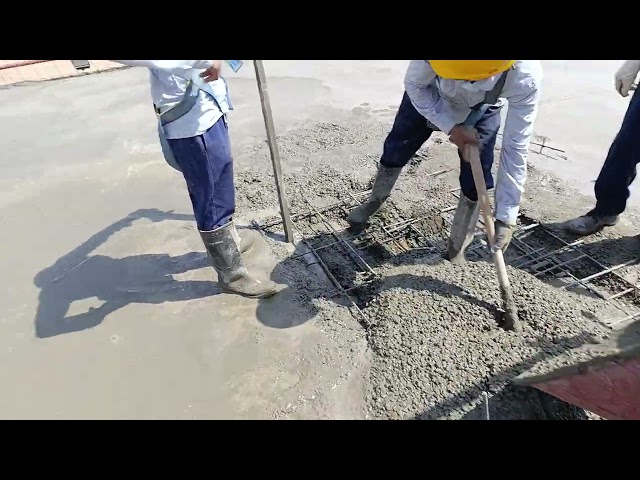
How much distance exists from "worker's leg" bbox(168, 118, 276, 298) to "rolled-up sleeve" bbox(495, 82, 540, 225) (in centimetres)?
165

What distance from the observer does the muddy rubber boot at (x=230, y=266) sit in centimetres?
311

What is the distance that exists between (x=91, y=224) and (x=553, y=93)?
5105mm

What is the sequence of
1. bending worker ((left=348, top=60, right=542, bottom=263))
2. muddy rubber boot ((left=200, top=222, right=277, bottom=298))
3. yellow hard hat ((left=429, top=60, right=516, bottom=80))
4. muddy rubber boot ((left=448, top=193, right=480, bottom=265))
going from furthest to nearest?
muddy rubber boot ((left=448, top=193, right=480, bottom=265)) < muddy rubber boot ((left=200, top=222, right=277, bottom=298)) < bending worker ((left=348, top=60, right=542, bottom=263)) < yellow hard hat ((left=429, top=60, right=516, bottom=80))

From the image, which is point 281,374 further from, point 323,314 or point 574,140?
point 574,140

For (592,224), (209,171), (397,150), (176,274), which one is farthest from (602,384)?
(176,274)

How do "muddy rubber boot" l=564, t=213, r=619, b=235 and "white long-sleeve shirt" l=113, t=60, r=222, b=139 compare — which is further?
"muddy rubber boot" l=564, t=213, r=619, b=235

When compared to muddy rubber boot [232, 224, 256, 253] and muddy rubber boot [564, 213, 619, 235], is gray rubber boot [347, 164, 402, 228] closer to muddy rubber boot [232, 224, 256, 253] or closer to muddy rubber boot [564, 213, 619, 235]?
muddy rubber boot [232, 224, 256, 253]

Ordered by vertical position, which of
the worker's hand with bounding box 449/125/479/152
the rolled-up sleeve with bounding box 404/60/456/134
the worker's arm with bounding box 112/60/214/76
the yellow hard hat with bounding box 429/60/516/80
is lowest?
the worker's hand with bounding box 449/125/479/152

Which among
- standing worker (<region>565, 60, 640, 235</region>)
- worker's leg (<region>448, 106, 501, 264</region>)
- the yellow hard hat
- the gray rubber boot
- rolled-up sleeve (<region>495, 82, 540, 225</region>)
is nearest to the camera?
the yellow hard hat

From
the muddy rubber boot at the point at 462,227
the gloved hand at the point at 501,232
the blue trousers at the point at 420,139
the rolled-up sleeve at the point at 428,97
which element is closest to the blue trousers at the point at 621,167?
the blue trousers at the point at 420,139

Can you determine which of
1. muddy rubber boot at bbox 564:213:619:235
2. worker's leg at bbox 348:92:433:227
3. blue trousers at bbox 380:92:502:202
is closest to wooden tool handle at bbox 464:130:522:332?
blue trousers at bbox 380:92:502:202

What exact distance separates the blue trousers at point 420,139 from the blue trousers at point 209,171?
49.3 inches

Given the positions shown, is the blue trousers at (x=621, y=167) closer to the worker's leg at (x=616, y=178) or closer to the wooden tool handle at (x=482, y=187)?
the worker's leg at (x=616, y=178)

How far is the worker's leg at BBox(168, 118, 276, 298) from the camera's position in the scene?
2.79 meters
